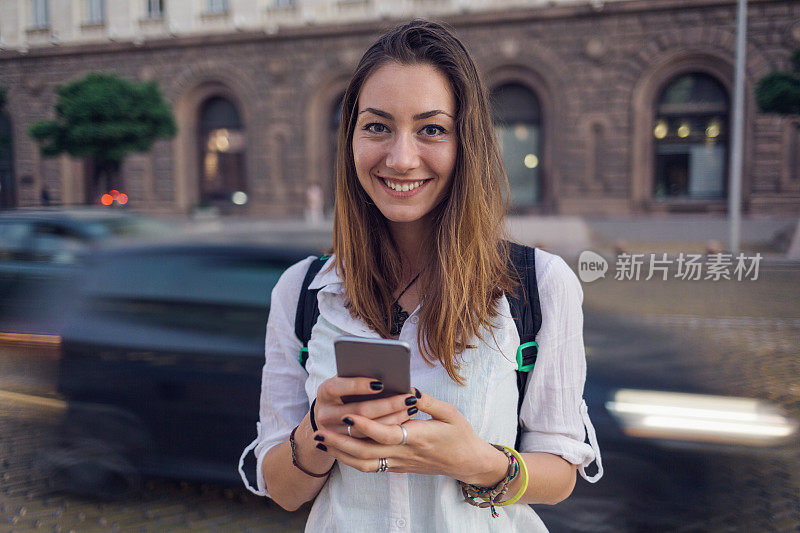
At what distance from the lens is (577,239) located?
12.8 metres

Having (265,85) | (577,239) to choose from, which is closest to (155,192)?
(265,85)

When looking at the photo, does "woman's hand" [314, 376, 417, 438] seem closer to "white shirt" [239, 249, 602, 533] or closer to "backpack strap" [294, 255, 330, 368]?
"white shirt" [239, 249, 602, 533]

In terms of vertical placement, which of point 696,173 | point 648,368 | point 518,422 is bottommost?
point 648,368

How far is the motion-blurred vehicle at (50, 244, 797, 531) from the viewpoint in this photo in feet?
9.62

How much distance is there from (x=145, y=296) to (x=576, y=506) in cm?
265

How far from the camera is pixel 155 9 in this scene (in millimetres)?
22547

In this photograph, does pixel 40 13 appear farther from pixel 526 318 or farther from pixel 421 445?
pixel 421 445

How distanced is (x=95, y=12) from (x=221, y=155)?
703 centimetres

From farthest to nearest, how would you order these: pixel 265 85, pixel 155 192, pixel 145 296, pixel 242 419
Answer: pixel 155 192, pixel 265 85, pixel 145 296, pixel 242 419

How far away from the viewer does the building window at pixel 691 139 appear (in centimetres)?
1862

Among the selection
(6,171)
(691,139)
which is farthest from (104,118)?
(691,139)

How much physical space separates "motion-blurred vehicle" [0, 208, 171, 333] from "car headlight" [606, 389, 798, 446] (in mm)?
3200

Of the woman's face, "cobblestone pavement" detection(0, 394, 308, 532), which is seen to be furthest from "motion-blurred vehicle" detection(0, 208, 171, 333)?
the woman's face

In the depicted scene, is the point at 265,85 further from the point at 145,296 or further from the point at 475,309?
the point at 475,309
